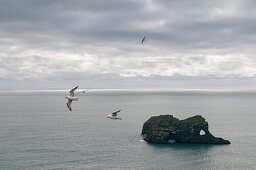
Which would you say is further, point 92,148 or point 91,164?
point 92,148

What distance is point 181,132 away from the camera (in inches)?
5079

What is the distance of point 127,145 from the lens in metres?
124

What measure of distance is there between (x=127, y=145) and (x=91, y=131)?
39310mm

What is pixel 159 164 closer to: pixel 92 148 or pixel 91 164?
Result: pixel 91 164

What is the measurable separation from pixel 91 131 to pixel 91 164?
6192 cm

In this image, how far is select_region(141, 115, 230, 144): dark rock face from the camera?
126 m

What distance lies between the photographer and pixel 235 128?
555 feet

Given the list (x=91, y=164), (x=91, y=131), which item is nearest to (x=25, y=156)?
(x=91, y=164)

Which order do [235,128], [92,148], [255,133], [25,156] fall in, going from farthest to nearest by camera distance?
[235,128]
[255,133]
[92,148]
[25,156]

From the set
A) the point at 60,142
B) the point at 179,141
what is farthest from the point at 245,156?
the point at 60,142

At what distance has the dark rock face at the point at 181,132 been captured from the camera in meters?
126

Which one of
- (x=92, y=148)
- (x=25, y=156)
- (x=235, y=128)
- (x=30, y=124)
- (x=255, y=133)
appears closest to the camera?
(x=25, y=156)

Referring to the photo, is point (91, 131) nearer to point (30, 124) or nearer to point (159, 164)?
point (30, 124)

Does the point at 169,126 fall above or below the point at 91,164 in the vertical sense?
above
